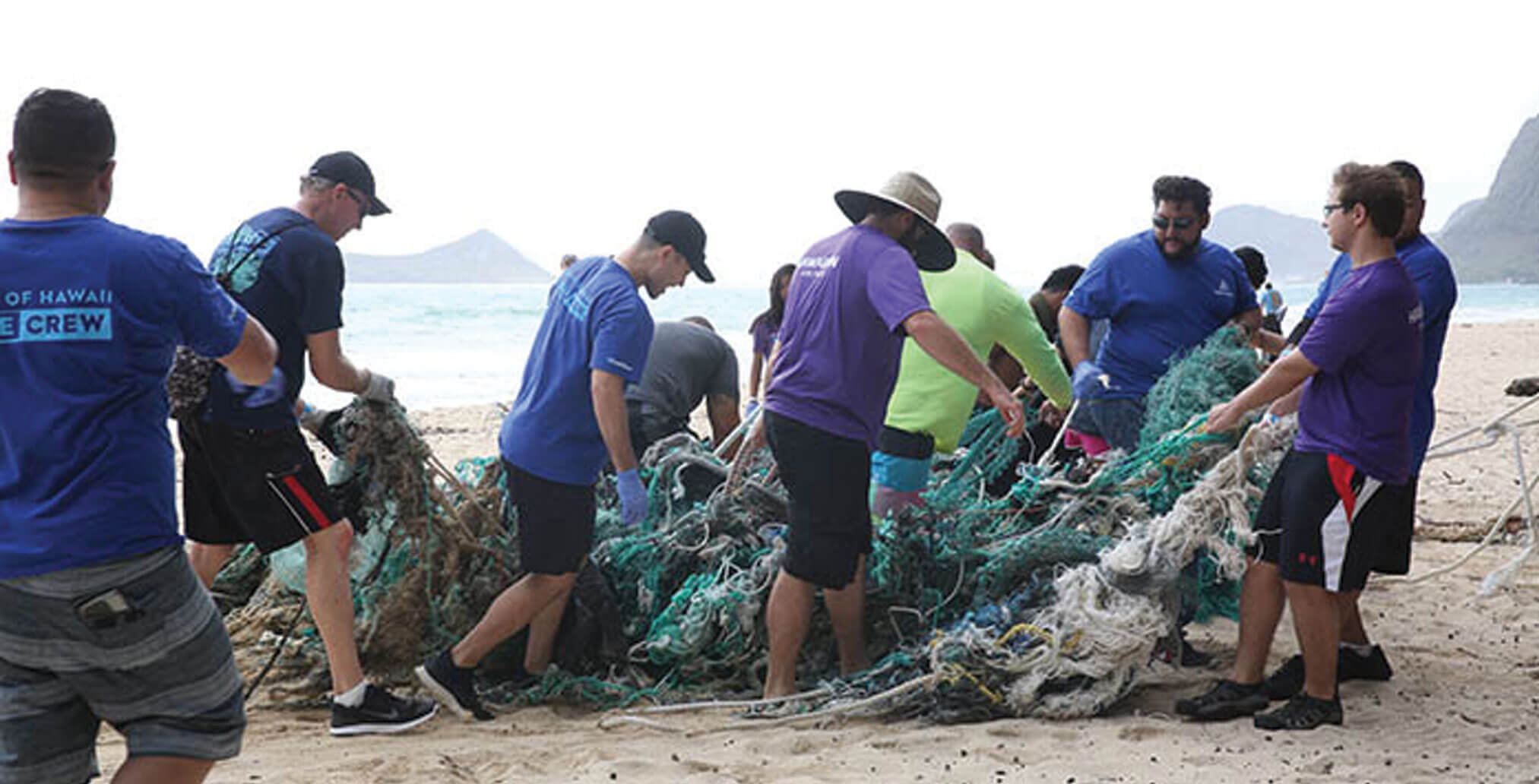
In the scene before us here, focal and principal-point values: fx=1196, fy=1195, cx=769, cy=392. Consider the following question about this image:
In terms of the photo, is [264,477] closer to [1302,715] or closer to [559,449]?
[559,449]

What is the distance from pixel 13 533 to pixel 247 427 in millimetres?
1530

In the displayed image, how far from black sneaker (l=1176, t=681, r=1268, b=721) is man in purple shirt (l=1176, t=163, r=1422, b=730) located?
1 centimetres

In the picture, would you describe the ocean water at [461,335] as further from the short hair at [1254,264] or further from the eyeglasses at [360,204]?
the short hair at [1254,264]

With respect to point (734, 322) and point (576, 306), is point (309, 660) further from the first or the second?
point (734, 322)

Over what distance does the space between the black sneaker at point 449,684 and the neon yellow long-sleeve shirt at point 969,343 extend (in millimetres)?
1873

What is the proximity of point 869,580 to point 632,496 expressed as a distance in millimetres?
942

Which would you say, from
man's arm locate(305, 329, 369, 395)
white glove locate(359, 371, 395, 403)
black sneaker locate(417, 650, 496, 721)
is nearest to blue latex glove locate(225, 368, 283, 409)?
man's arm locate(305, 329, 369, 395)

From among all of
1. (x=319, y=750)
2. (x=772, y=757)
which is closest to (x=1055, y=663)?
(x=772, y=757)

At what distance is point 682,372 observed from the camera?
233 inches

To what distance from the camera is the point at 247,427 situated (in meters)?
3.61

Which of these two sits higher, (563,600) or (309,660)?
(563,600)

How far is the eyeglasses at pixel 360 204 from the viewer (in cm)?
390

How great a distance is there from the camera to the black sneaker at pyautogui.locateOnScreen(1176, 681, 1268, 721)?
373cm

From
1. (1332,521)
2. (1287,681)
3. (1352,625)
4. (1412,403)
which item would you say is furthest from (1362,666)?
(1412,403)
